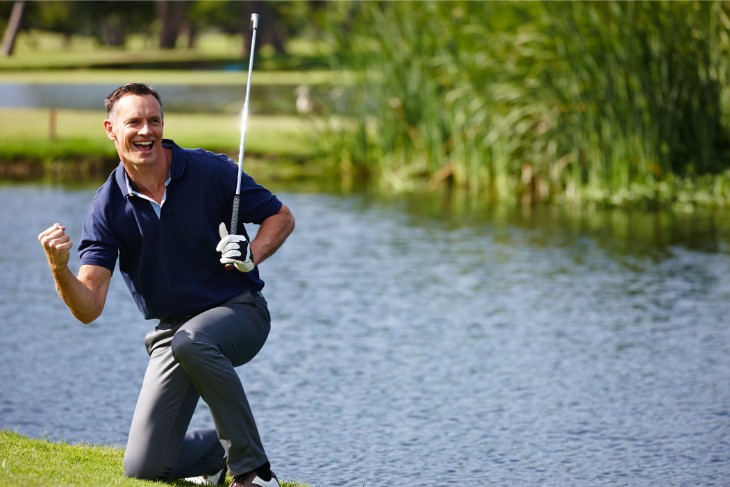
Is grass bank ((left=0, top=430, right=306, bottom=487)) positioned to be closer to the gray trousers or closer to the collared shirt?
the gray trousers

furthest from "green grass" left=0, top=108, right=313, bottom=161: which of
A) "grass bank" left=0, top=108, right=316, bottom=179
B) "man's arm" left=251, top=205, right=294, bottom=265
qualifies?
"man's arm" left=251, top=205, right=294, bottom=265

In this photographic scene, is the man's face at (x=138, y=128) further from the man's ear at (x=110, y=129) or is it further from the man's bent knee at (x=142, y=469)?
the man's bent knee at (x=142, y=469)

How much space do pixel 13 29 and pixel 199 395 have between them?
4808 cm

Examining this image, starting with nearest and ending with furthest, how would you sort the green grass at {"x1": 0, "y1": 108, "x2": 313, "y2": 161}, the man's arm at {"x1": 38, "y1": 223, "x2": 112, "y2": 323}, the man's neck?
1. the man's arm at {"x1": 38, "y1": 223, "x2": 112, "y2": 323}
2. the man's neck
3. the green grass at {"x1": 0, "y1": 108, "x2": 313, "y2": 161}

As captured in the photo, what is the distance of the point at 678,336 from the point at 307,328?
111 inches

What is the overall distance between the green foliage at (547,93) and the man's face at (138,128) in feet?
41.1

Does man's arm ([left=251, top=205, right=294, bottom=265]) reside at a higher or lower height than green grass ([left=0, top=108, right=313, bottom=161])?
higher

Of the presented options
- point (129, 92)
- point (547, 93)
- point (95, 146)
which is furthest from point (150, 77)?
point (129, 92)

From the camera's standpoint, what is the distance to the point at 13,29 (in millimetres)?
51781

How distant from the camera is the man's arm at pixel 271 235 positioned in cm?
592

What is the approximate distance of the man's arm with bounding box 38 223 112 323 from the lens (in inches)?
215

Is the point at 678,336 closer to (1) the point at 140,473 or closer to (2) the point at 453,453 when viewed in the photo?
(2) the point at 453,453

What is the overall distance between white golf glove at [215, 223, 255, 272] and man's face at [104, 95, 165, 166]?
52cm

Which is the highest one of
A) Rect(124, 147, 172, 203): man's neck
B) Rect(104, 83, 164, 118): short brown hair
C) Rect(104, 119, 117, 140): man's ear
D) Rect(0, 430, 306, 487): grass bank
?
Rect(104, 83, 164, 118): short brown hair
